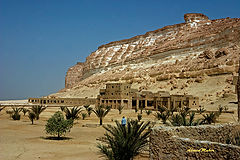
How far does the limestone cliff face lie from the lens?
60.8 m

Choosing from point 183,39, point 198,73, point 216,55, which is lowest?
point 198,73

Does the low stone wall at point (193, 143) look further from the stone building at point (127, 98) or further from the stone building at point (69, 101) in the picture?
the stone building at point (69, 101)

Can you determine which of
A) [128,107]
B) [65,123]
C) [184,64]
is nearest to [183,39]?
[184,64]

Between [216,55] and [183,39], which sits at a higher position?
[183,39]

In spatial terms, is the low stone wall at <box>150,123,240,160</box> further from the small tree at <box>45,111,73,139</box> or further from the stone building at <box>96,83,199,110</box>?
the stone building at <box>96,83,199,110</box>

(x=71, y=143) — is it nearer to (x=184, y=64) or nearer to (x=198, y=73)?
(x=198, y=73)

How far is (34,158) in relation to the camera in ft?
28.5

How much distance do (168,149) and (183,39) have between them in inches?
2849

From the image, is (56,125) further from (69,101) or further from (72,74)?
(72,74)

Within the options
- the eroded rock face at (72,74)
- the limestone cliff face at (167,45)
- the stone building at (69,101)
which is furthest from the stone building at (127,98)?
the eroded rock face at (72,74)

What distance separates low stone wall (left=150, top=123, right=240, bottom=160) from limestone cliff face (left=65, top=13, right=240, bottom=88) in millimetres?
43582

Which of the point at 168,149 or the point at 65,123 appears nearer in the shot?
the point at 168,149

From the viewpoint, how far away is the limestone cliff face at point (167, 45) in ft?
200

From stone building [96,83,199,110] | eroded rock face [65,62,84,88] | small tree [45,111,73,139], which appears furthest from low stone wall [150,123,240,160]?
eroded rock face [65,62,84,88]
